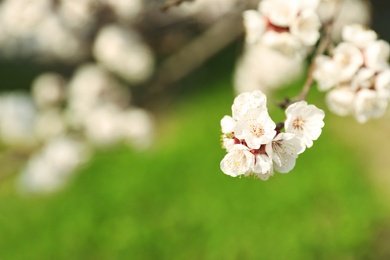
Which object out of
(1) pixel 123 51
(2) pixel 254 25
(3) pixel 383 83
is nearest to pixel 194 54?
(1) pixel 123 51

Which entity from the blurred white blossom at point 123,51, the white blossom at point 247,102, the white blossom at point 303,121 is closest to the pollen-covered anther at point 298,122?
the white blossom at point 303,121

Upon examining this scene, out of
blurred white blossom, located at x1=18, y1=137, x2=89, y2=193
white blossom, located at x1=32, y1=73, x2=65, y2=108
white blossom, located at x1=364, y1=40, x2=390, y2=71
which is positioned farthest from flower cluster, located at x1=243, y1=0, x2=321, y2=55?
white blossom, located at x1=32, y1=73, x2=65, y2=108

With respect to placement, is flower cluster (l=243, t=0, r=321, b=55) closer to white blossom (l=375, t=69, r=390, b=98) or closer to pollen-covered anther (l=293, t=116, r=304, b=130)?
white blossom (l=375, t=69, r=390, b=98)

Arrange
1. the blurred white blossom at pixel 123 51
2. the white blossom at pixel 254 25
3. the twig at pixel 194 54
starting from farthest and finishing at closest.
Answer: the blurred white blossom at pixel 123 51
the twig at pixel 194 54
the white blossom at pixel 254 25

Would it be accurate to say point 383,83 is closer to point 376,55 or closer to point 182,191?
point 376,55

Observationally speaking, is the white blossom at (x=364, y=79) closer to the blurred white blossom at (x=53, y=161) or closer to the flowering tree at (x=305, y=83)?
the flowering tree at (x=305, y=83)

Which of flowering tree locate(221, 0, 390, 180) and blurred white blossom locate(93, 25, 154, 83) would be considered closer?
flowering tree locate(221, 0, 390, 180)
